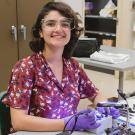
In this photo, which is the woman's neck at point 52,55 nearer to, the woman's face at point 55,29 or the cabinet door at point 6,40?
the woman's face at point 55,29

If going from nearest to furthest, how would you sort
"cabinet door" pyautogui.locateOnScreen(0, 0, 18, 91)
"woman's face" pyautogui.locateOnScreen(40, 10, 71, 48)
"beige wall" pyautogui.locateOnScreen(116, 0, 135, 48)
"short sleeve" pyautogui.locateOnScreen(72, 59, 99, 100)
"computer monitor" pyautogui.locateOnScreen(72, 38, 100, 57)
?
"woman's face" pyautogui.locateOnScreen(40, 10, 71, 48), "short sleeve" pyautogui.locateOnScreen(72, 59, 99, 100), "computer monitor" pyautogui.locateOnScreen(72, 38, 100, 57), "cabinet door" pyautogui.locateOnScreen(0, 0, 18, 91), "beige wall" pyautogui.locateOnScreen(116, 0, 135, 48)

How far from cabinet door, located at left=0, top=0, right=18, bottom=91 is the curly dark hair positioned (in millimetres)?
1671

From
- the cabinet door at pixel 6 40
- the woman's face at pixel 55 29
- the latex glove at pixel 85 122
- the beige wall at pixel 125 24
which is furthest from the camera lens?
the beige wall at pixel 125 24

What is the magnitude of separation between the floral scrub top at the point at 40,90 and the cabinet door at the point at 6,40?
179 centimetres

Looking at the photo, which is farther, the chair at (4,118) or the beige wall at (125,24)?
the beige wall at (125,24)

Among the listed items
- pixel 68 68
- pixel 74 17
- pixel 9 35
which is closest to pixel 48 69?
pixel 68 68

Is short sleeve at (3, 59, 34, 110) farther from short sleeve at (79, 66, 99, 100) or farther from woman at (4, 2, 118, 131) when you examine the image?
short sleeve at (79, 66, 99, 100)

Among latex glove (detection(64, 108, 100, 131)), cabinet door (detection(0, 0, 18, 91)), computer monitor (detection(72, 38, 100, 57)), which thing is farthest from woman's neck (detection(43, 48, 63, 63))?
cabinet door (detection(0, 0, 18, 91))

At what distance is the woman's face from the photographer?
1.64 m

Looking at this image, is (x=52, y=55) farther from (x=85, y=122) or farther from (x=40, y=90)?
(x=85, y=122)

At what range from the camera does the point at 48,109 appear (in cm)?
162

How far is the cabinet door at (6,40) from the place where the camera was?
3.35 metres

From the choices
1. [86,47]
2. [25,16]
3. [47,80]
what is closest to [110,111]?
[47,80]

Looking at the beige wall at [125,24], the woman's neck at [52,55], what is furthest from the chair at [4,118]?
the beige wall at [125,24]
